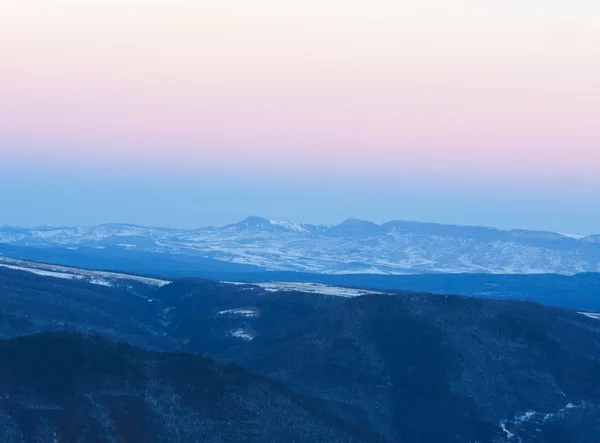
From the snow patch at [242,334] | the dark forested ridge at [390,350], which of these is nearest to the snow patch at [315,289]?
the dark forested ridge at [390,350]

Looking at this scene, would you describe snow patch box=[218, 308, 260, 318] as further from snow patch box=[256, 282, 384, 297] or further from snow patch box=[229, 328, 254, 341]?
snow patch box=[256, 282, 384, 297]

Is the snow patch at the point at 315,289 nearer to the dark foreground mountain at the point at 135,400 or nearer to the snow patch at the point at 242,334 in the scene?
the snow patch at the point at 242,334

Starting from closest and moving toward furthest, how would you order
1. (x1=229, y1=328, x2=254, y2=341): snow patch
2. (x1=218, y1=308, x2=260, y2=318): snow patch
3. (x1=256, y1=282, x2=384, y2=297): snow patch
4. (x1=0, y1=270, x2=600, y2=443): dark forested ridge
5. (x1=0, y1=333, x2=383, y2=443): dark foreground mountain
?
(x1=0, y1=333, x2=383, y2=443): dark foreground mountain → (x1=0, y1=270, x2=600, y2=443): dark forested ridge → (x1=229, y1=328, x2=254, y2=341): snow patch → (x1=218, y1=308, x2=260, y2=318): snow patch → (x1=256, y1=282, x2=384, y2=297): snow patch

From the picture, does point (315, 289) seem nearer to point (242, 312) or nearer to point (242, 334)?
point (242, 312)

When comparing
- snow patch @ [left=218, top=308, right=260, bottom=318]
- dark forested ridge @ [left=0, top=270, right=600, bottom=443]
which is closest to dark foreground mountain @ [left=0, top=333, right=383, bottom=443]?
dark forested ridge @ [left=0, top=270, right=600, bottom=443]

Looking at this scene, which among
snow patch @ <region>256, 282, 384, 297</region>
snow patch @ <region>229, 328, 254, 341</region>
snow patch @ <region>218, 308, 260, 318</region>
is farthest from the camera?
snow patch @ <region>256, 282, 384, 297</region>

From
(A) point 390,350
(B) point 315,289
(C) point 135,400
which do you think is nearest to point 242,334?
(A) point 390,350

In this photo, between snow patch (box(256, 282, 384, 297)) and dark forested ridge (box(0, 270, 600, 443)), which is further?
snow patch (box(256, 282, 384, 297))
